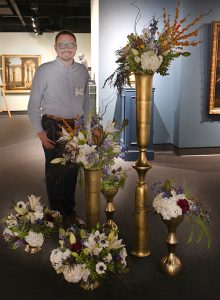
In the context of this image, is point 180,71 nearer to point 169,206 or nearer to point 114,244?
point 169,206

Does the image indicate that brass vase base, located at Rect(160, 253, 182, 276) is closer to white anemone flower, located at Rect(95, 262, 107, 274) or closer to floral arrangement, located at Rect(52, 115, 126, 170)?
white anemone flower, located at Rect(95, 262, 107, 274)

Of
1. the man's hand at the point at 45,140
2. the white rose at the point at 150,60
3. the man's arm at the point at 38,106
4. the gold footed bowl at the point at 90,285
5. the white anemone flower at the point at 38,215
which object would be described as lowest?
the gold footed bowl at the point at 90,285

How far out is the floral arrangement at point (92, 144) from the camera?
2420 mm

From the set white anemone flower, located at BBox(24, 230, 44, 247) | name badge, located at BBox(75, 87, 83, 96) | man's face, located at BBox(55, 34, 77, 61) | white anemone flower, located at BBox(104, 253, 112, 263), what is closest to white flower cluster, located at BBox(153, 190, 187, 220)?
white anemone flower, located at BBox(104, 253, 112, 263)

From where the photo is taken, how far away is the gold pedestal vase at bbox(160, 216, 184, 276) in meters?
2.58

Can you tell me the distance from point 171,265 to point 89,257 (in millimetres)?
688

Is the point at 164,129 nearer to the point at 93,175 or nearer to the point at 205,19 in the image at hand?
the point at 205,19

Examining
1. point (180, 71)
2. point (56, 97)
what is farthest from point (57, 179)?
point (180, 71)

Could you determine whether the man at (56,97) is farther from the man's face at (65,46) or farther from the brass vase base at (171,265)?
the brass vase base at (171,265)

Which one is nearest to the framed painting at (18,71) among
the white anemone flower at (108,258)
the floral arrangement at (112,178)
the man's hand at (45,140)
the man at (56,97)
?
the man at (56,97)

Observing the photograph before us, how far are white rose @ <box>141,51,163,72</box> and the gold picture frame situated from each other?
398 cm

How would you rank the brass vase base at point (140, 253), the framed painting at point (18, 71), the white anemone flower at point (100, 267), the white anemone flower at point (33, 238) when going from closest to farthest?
the white anemone flower at point (100, 267) → the white anemone flower at point (33, 238) → the brass vase base at point (140, 253) → the framed painting at point (18, 71)

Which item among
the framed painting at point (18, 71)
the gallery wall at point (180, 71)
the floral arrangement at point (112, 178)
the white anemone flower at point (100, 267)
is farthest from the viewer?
the framed painting at point (18, 71)

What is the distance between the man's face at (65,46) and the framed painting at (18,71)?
10.2 metres
